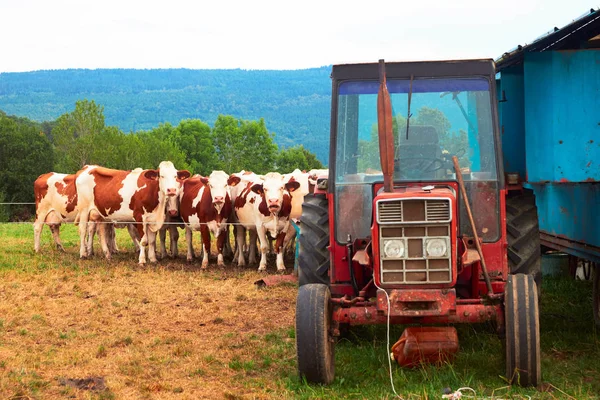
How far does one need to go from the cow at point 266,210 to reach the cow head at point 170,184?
1273mm

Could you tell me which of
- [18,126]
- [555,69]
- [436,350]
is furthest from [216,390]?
[18,126]

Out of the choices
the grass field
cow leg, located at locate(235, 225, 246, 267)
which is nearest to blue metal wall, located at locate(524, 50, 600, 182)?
the grass field

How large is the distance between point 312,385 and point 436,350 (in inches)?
40.8

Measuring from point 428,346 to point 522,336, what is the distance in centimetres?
94

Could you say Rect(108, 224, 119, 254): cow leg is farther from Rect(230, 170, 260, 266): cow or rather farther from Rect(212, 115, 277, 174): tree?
Rect(212, 115, 277, 174): tree

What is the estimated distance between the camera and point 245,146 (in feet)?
365

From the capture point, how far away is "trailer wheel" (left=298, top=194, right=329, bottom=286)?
24.8 feet

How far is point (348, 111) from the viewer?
289 inches

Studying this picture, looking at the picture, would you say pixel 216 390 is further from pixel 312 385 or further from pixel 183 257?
pixel 183 257

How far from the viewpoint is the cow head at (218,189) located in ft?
54.4

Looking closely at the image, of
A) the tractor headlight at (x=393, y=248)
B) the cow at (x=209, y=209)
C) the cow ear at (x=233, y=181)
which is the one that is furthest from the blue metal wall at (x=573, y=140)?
the cow ear at (x=233, y=181)

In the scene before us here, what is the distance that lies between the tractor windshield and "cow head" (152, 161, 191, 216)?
33.0 ft

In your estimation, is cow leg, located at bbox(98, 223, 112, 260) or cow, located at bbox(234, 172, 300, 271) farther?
cow leg, located at bbox(98, 223, 112, 260)

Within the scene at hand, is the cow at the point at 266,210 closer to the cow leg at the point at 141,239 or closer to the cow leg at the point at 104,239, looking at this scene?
the cow leg at the point at 141,239
